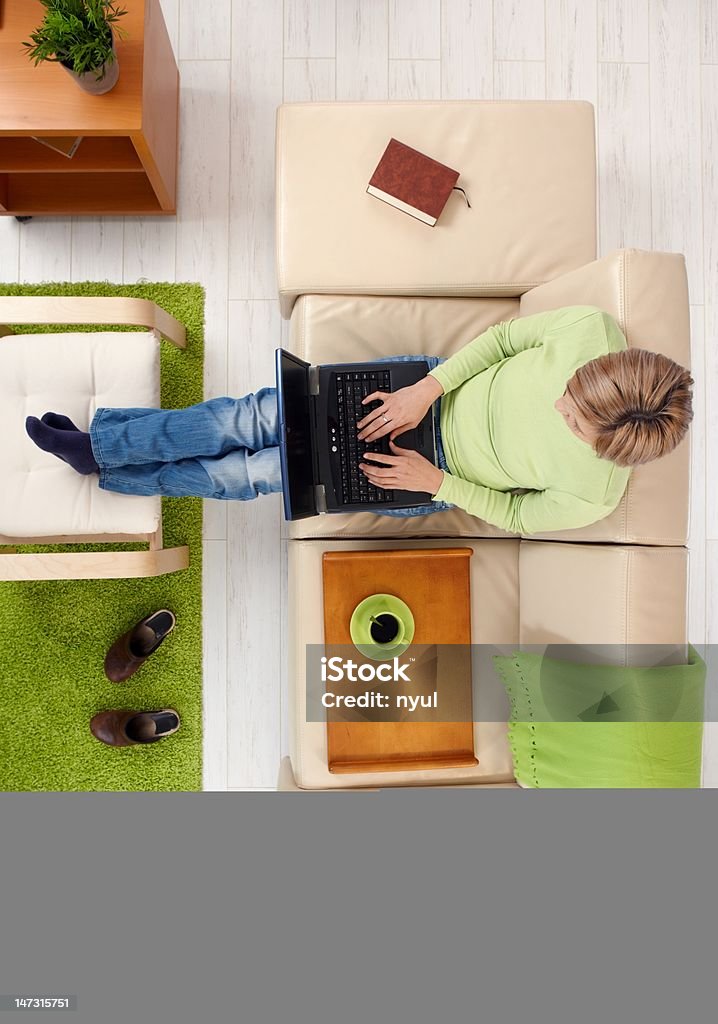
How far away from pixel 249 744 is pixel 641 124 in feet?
8.17

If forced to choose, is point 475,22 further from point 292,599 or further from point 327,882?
point 327,882

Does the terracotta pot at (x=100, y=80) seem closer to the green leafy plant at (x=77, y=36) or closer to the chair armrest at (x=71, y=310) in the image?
the green leafy plant at (x=77, y=36)

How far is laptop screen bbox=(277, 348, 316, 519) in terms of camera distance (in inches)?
66.4

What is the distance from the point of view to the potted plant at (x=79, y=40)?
1.62 m

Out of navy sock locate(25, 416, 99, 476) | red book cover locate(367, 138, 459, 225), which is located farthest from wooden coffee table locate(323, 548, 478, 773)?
red book cover locate(367, 138, 459, 225)

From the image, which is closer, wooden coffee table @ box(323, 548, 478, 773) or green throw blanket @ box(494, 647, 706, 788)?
green throw blanket @ box(494, 647, 706, 788)

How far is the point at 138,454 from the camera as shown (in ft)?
5.87

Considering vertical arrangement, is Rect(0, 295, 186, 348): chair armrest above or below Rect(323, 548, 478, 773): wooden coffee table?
above

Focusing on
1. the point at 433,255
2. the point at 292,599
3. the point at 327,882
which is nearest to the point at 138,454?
the point at 292,599

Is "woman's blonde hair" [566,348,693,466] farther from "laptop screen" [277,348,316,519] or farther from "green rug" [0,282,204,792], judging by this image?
"green rug" [0,282,204,792]

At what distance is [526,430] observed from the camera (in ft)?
5.05

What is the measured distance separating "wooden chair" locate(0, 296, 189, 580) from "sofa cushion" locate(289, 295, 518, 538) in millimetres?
403

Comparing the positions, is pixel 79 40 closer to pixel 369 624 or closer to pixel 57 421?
pixel 57 421

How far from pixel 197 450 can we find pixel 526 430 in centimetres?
83
